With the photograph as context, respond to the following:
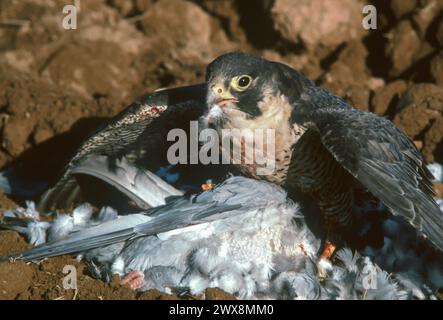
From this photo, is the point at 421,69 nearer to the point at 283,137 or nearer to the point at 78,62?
the point at 283,137

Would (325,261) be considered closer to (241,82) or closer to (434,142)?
(241,82)

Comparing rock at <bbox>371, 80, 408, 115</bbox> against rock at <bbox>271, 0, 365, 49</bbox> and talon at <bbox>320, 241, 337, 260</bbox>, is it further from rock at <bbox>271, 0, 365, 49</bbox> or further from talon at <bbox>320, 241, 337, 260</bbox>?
talon at <bbox>320, 241, 337, 260</bbox>

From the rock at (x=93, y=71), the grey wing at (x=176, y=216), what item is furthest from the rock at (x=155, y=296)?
the rock at (x=93, y=71)

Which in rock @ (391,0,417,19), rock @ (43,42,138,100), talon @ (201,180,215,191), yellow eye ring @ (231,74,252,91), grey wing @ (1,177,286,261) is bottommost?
grey wing @ (1,177,286,261)

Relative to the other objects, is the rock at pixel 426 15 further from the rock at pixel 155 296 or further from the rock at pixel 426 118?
the rock at pixel 155 296

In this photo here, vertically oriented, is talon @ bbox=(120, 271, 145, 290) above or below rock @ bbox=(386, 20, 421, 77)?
below

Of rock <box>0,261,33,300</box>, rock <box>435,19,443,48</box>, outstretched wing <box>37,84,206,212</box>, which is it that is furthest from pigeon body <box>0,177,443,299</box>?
rock <box>435,19,443,48</box>
